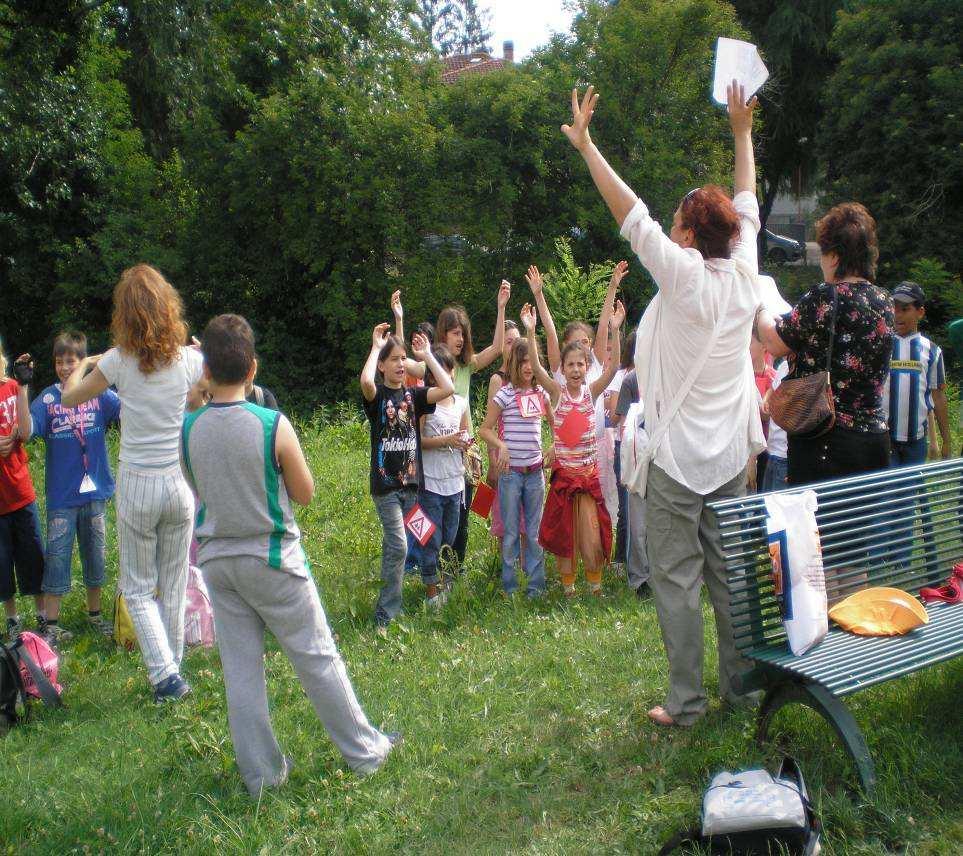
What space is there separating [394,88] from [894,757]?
1717 centimetres

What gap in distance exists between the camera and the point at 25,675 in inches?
195

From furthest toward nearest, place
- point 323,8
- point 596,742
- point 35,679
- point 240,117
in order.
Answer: point 240,117 < point 323,8 < point 35,679 < point 596,742

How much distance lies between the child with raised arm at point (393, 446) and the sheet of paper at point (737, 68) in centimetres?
253

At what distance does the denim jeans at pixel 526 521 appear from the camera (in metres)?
6.50

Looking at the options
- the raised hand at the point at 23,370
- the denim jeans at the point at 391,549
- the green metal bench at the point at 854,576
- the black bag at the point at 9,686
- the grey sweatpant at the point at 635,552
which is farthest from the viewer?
the grey sweatpant at the point at 635,552

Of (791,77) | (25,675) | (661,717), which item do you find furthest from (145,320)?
(791,77)

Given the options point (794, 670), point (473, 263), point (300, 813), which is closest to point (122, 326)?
point (300, 813)

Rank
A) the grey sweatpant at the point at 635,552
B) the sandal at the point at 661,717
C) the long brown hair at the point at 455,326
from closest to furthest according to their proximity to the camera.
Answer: the sandal at the point at 661,717
the grey sweatpant at the point at 635,552
the long brown hair at the point at 455,326

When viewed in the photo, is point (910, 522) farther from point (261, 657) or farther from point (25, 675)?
point (25, 675)

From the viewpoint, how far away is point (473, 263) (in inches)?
740

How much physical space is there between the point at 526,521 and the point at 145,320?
2838 mm

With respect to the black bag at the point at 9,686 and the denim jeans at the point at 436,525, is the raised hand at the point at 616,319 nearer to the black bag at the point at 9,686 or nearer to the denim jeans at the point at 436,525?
the denim jeans at the point at 436,525

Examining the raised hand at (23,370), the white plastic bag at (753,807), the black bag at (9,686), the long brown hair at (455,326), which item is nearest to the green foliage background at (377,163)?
the long brown hair at (455,326)

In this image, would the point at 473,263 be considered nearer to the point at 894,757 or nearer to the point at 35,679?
the point at 35,679
